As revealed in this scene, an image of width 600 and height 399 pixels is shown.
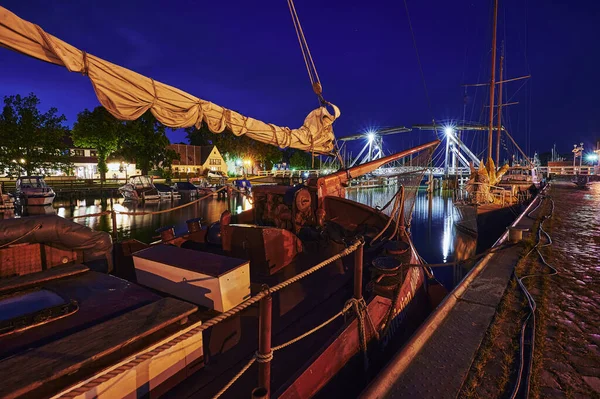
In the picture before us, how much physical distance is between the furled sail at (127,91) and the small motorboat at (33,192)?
1099 inches

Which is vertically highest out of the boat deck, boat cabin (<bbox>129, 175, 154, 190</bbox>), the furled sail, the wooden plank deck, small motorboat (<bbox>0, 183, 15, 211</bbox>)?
the furled sail

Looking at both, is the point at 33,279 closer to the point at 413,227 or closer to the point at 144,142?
the point at 413,227

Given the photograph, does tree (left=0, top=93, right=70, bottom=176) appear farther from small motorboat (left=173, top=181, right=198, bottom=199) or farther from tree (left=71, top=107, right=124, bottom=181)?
small motorboat (left=173, top=181, right=198, bottom=199)

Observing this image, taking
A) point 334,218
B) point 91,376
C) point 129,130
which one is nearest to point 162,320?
point 91,376

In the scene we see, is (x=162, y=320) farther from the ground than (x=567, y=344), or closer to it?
farther from the ground

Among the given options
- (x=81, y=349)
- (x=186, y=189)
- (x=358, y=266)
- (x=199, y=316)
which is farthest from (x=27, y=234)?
(x=186, y=189)

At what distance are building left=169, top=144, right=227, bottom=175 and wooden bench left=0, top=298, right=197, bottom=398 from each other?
67.6 metres

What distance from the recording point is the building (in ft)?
224

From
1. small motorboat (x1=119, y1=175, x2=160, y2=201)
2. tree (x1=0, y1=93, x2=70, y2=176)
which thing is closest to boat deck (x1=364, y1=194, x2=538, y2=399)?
small motorboat (x1=119, y1=175, x2=160, y2=201)

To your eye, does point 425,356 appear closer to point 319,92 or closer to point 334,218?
A: point 334,218

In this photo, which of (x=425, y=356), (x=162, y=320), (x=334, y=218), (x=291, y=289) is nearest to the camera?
(x=162, y=320)

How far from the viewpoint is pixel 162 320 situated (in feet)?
7.88

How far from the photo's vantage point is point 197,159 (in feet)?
231

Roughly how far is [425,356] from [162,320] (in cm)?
279
